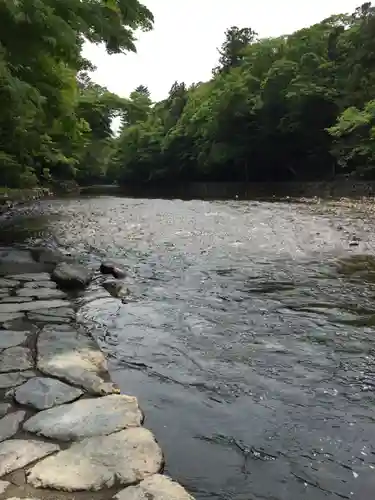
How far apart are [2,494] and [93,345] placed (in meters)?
2.22

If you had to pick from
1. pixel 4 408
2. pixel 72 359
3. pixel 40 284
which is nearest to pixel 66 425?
pixel 4 408

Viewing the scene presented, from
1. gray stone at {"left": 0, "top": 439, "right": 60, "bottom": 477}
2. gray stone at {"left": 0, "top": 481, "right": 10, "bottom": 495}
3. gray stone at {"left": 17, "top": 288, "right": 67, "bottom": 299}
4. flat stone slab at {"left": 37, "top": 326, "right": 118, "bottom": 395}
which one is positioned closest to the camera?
gray stone at {"left": 0, "top": 481, "right": 10, "bottom": 495}

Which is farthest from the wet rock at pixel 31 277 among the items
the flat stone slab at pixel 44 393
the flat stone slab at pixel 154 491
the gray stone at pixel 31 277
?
the flat stone slab at pixel 154 491

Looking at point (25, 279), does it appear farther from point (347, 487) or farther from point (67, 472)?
point (347, 487)

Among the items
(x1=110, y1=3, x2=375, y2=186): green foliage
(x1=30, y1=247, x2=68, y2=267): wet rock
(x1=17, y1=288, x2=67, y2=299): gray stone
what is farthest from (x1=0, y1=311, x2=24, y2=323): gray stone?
(x1=110, y1=3, x2=375, y2=186): green foliage

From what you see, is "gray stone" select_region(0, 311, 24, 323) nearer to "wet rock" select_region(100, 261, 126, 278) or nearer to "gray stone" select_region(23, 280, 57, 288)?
"gray stone" select_region(23, 280, 57, 288)

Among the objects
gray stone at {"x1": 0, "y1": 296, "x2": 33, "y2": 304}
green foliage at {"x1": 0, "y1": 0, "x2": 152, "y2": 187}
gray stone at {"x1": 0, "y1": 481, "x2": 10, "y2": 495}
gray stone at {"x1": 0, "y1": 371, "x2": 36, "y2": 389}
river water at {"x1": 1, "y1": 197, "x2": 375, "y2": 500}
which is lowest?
river water at {"x1": 1, "y1": 197, "x2": 375, "y2": 500}

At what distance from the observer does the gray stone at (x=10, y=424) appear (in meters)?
2.81

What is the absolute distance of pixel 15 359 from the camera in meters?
3.93

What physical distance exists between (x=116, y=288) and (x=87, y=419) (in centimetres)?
410

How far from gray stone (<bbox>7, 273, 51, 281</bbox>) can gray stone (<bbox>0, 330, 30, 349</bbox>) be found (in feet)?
7.77

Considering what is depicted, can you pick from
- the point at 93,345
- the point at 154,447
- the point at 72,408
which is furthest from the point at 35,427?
the point at 93,345

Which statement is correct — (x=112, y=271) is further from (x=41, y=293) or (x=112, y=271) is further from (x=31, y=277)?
(x=41, y=293)

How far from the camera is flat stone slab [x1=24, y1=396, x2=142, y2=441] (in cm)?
289
